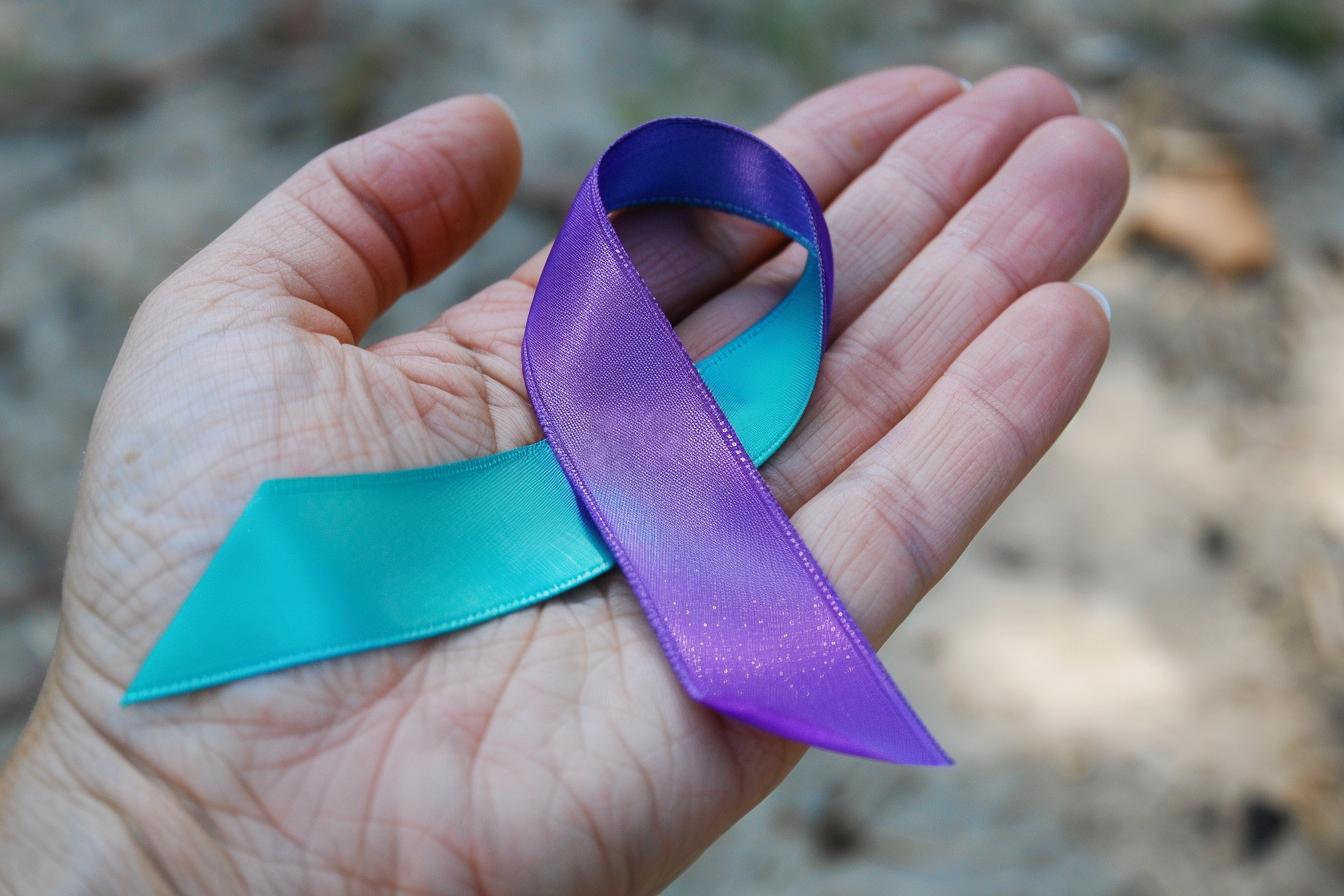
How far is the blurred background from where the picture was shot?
216 cm

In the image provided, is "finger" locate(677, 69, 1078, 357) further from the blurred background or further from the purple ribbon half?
the blurred background

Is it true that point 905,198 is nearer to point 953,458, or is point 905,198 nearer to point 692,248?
point 692,248

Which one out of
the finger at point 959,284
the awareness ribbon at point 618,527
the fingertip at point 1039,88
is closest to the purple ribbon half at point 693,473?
the awareness ribbon at point 618,527

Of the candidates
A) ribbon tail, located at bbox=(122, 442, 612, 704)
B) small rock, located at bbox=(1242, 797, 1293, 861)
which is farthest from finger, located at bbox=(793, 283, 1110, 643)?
small rock, located at bbox=(1242, 797, 1293, 861)

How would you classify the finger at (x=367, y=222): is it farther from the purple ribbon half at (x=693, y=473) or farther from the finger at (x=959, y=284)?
the finger at (x=959, y=284)

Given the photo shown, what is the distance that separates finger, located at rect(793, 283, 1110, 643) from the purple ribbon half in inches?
3.3

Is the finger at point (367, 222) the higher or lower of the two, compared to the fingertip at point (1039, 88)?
higher

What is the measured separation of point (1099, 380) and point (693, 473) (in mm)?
1544

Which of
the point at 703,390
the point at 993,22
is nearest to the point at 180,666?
the point at 703,390

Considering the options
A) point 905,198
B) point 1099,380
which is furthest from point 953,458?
point 1099,380

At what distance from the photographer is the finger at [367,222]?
1640 mm

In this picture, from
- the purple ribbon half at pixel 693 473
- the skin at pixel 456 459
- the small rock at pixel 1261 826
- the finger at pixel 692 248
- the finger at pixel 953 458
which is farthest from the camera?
the small rock at pixel 1261 826

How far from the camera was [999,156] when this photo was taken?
213 centimetres

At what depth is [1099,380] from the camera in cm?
276
